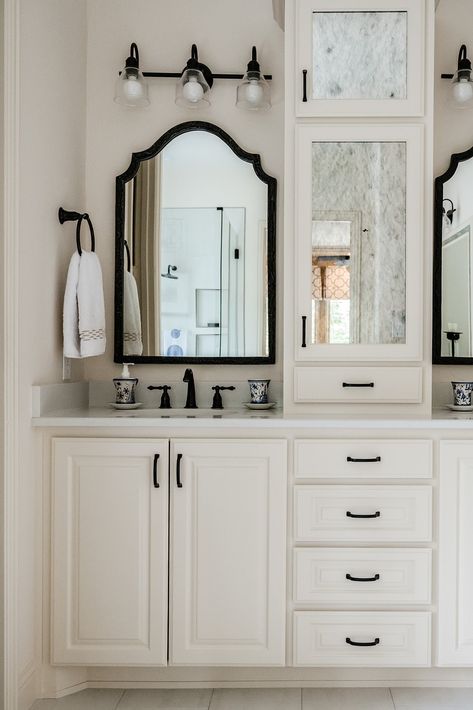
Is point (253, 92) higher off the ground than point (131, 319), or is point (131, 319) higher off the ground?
point (253, 92)

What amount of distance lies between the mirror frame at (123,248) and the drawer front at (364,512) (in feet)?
2.35

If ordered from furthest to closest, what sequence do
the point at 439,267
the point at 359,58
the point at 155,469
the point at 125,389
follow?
the point at 439,267 → the point at 125,389 → the point at 359,58 → the point at 155,469

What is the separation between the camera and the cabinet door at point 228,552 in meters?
2.20

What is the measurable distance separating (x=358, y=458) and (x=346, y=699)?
0.84 meters

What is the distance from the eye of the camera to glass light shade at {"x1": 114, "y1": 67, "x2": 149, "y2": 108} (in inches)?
103

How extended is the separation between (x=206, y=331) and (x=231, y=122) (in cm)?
88

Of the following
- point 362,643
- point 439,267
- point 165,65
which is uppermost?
point 165,65

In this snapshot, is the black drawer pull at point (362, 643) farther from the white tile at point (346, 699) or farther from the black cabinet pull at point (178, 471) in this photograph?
the black cabinet pull at point (178, 471)

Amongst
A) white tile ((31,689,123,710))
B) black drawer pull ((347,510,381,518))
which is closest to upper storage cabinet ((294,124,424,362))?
black drawer pull ((347,510,381,518))

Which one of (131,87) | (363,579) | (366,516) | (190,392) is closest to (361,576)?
(363,579)

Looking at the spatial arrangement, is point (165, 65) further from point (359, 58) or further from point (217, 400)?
point (217, 400)

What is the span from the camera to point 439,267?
2717 mm

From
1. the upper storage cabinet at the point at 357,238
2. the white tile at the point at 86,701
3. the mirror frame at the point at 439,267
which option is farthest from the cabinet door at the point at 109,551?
the mirror frame at the point at 439,267

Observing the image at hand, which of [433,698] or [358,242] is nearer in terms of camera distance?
[433,698]
